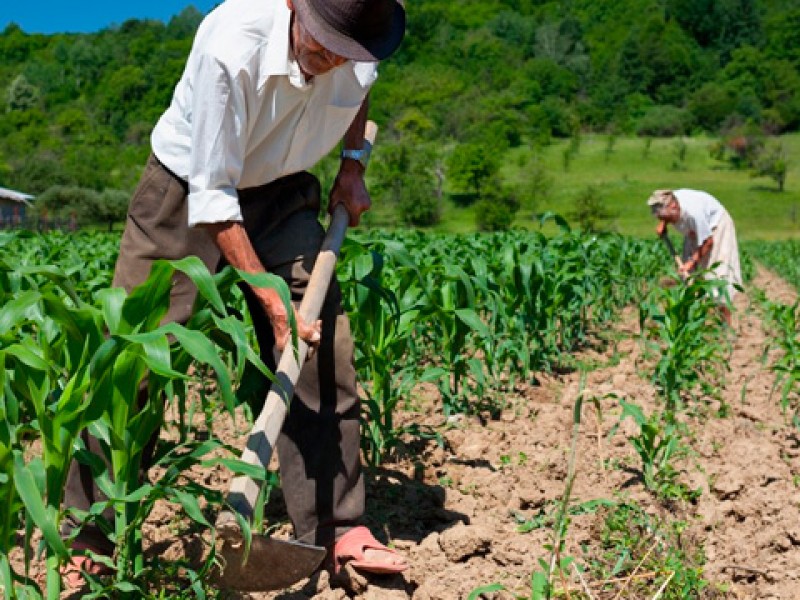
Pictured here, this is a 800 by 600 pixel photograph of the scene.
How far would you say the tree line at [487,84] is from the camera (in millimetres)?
73763

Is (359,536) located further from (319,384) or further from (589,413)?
(589,413)

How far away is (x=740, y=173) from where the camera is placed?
63.3m

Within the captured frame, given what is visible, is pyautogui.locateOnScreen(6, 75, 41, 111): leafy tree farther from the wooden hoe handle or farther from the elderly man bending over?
the wooden hoe handle

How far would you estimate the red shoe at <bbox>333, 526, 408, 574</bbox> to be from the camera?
2551 mm

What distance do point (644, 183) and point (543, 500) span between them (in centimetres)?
5977

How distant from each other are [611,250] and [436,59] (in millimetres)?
109976

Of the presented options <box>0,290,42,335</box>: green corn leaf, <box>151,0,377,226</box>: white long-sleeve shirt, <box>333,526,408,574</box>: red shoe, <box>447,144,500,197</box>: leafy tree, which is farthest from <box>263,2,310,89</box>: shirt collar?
<box>447,144,500,197</box>: leafy tree

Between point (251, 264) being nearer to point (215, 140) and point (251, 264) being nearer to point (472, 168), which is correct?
point (215, 140)

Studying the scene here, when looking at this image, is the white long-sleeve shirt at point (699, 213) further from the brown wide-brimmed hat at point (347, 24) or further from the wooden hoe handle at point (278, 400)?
the brown wide-brimmed hat at point (347, 24)

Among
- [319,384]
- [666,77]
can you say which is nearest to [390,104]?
[666,77]

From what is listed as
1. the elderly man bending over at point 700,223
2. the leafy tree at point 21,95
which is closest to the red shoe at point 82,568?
the elderly man bending over at point 700,223

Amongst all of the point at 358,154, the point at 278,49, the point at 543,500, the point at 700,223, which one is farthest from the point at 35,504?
the point at 700,223

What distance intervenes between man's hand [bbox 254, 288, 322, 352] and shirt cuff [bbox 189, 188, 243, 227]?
244 mm

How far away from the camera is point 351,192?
3090 millimetres
